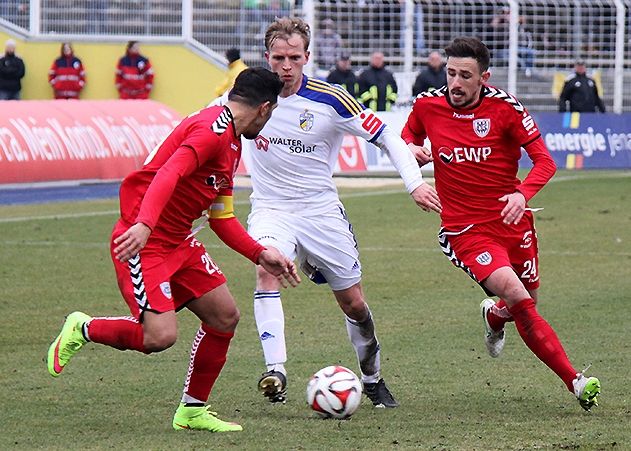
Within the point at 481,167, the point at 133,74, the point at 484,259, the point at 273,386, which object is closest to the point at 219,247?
Answer: the point at 481,167

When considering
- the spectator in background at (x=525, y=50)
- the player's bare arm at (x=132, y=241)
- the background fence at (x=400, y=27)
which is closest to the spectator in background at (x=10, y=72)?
the background fence at (x=400, y=27)

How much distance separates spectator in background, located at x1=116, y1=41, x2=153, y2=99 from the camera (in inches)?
1135

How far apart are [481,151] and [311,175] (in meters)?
1.00

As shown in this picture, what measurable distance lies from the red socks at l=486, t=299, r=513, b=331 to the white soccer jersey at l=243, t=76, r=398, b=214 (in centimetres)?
132

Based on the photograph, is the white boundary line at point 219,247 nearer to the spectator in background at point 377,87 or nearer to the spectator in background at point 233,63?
the spectator in background at point 233,63

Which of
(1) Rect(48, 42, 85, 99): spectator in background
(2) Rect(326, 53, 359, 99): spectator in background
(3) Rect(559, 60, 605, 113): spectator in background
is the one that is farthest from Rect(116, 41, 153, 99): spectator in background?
(3) Rect(559, 60, 605, 113): spectator in background

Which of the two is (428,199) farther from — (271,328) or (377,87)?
(377,87)

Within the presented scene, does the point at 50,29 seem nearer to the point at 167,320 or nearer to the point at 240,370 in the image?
the point at 240,370

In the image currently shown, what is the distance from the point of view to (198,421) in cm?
704

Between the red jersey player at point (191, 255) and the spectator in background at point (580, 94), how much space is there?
870 inches

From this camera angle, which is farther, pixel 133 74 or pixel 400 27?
pixel 400 27

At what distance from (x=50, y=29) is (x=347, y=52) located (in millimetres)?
6349

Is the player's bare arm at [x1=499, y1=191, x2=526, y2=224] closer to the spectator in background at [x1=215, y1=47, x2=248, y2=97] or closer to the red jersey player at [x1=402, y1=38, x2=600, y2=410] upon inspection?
the red jersey player at [x1=402, y1=38, x2=600, y2=410]

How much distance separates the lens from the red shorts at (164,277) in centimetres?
675
